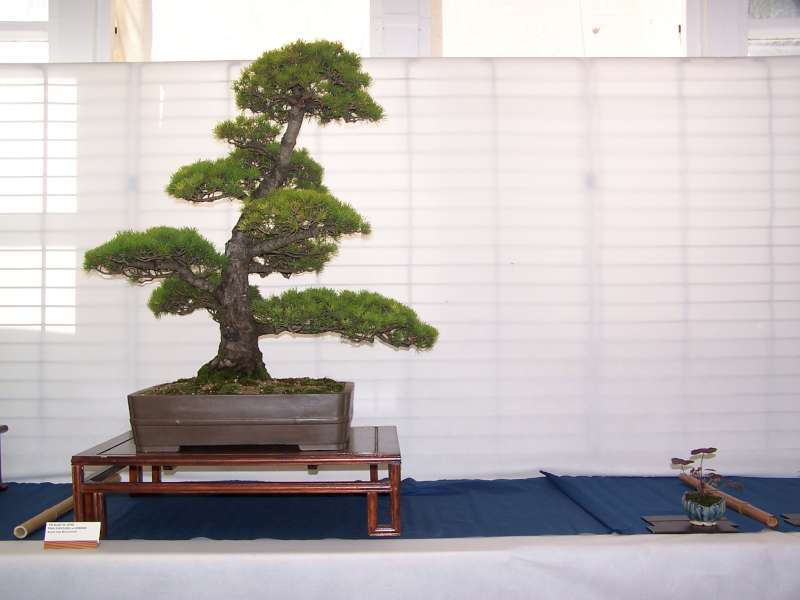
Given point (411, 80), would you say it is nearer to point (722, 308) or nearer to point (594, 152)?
point (594, 152)

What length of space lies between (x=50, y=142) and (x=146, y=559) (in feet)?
6.75

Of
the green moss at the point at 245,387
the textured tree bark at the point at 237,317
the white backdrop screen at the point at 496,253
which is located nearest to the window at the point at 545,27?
the white backdrop screen at the point at 496,253

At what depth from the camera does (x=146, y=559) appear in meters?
1.59

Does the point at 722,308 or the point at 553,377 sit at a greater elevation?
the point at 722,308

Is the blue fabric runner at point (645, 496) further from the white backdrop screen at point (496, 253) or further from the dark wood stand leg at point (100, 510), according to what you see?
the dark wood stand leg at point (100, 510)

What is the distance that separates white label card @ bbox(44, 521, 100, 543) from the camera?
164 cm

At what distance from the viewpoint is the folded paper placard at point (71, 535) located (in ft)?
5.38

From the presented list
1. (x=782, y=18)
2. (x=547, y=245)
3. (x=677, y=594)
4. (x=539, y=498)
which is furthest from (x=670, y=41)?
(x=677, y=594)

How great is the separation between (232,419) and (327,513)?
0.65 metres

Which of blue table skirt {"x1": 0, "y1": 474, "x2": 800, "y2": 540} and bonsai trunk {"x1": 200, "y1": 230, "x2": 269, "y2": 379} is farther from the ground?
bonsai trunk {"x1": 200, "y1": 230, "x2": 269, "y2": 379}

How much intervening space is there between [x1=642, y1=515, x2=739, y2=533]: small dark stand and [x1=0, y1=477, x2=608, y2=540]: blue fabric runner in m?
0.17

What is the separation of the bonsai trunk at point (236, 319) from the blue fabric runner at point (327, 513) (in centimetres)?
57

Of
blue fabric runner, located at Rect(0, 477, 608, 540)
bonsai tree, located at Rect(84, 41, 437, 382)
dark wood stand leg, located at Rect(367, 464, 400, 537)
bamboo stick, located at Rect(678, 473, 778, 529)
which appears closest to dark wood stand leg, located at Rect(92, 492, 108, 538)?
blue fabric runner, located at Rect(0, 477, 608, 540)

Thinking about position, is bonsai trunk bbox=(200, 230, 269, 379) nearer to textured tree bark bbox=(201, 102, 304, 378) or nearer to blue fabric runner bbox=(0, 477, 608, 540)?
textured tree bark bbox=(201, 102, 304, 378)
